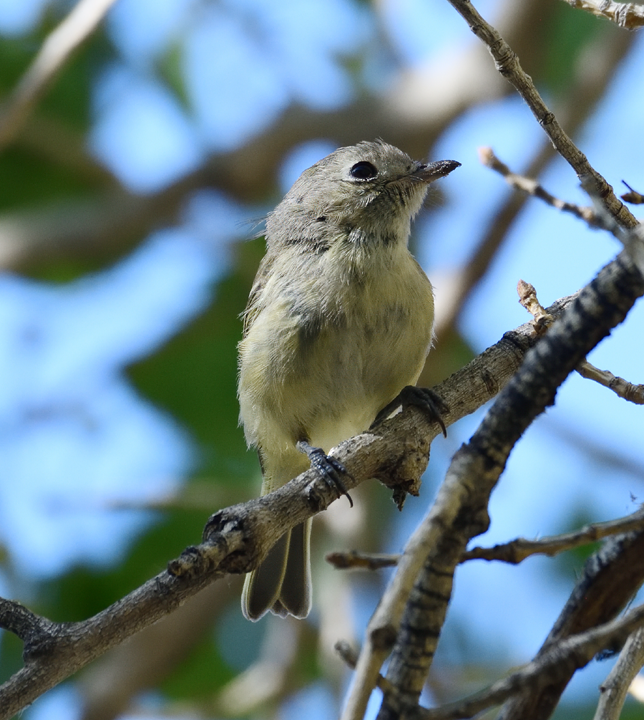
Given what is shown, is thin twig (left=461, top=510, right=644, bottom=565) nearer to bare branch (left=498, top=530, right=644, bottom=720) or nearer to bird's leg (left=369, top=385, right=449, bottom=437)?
bare branch (left=498, top=530, right=644, bottom=720)

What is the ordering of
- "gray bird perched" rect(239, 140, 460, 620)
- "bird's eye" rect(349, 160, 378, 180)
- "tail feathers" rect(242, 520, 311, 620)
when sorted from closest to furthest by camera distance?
"gray bird perched" rect(239, 140, 460, 620), "tail feathers" rect(242, 520, 311, 620), "bird's eye" rect(349, 160, 378, 180)

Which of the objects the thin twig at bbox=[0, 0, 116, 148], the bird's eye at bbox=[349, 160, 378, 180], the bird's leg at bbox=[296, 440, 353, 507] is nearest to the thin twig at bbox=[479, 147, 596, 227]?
the bird's leg at bbox=[296, 440, 353, 507]

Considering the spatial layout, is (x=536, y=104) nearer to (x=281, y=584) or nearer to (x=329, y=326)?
(x=329, y=326)

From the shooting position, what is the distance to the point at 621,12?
2.14 metres

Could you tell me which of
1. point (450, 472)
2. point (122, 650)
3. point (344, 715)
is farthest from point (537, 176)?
point (344, 715)

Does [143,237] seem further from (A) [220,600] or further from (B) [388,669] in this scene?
(B) [388,669]

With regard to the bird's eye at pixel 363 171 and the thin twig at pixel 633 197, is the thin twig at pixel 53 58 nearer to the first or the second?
the bird's eye at pixel 363 171

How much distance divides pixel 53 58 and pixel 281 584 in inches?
122

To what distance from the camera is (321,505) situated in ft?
8.52

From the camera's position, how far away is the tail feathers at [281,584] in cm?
422

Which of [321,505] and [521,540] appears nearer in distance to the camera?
[521,540]

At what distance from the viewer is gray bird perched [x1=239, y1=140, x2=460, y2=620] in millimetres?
3973

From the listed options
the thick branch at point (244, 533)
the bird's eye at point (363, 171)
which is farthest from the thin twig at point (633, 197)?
the bird's eye at point (363, 171)

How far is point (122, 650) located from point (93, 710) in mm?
459
